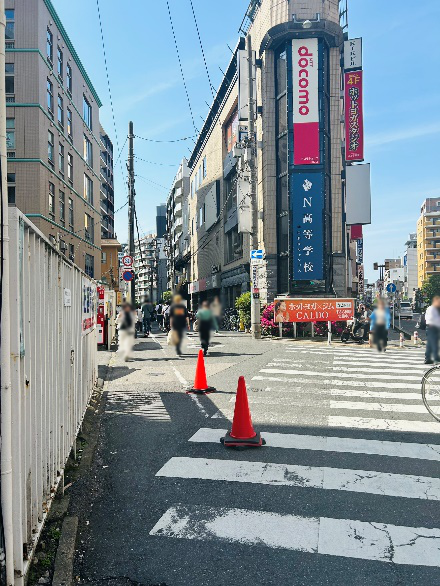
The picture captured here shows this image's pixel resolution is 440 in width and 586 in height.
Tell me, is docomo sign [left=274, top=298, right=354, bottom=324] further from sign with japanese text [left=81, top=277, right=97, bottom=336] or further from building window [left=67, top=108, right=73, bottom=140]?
building window [left=67, top=108, right=73, bottom=140]

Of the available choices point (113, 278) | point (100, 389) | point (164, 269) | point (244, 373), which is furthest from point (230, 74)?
point (244, 373)

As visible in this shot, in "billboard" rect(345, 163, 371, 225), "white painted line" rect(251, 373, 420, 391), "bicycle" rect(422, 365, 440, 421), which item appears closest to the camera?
"billboard" rect(345, 163, 371, 225)

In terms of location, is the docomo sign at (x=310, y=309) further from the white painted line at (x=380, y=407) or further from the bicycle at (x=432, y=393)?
the white painted line at (x=380, y=407)

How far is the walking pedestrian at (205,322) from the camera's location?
4.79 ft

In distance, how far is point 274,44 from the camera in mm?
2969

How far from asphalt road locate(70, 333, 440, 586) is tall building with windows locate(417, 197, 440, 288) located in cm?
66

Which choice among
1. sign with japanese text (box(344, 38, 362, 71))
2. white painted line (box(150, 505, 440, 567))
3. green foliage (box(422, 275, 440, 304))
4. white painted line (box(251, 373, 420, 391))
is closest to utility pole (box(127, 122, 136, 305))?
green foliage (box(422, 275, 440, 304))

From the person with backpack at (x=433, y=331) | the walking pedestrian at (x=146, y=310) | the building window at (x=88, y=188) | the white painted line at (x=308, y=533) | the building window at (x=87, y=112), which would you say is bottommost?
the white painted line at (x=308, y=533)

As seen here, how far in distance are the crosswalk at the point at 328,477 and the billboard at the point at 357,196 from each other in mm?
1730

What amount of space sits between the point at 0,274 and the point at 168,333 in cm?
271

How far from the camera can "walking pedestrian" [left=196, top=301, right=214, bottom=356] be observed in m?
1.46

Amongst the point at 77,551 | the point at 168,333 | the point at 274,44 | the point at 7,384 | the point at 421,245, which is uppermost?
the point at 274,44

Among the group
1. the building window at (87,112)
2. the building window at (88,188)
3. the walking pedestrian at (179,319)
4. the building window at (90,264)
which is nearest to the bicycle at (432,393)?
the building window at (90,264)

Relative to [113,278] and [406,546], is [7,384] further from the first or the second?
[406,546]
